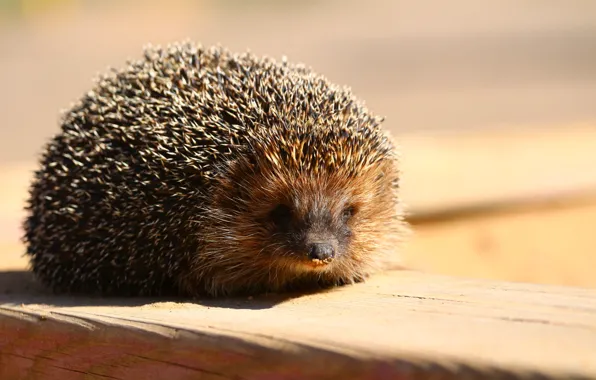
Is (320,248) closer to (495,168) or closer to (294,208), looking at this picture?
(294,208)

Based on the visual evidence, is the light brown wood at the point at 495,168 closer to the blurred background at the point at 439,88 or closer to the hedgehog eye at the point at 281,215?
the blurred background at the point at 439,88

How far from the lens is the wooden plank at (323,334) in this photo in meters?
2.81

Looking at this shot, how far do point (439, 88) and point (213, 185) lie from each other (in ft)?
50.9

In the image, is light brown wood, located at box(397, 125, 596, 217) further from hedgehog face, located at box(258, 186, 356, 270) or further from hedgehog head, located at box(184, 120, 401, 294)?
hedgehog face, located at box(258, 186, 356, 270)

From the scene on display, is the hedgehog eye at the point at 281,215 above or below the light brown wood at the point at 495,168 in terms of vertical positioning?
below

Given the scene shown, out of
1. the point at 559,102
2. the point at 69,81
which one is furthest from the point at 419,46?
the point at 69,81

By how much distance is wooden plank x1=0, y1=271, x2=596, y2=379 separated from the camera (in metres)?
2.81

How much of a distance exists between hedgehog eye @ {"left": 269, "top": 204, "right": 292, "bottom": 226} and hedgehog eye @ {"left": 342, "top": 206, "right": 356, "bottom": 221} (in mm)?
312

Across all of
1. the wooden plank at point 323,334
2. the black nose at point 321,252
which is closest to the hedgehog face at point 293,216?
the black nose at point 321,252

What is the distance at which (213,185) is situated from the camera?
15.4ft

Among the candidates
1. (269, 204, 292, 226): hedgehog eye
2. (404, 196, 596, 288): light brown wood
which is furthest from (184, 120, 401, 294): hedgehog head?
(404, 196, 596, 288): light brown wood

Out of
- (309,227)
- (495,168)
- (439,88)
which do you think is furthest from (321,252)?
(439,88)

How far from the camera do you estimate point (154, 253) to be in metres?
4.75

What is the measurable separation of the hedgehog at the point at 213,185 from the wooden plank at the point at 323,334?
0.26 metres
